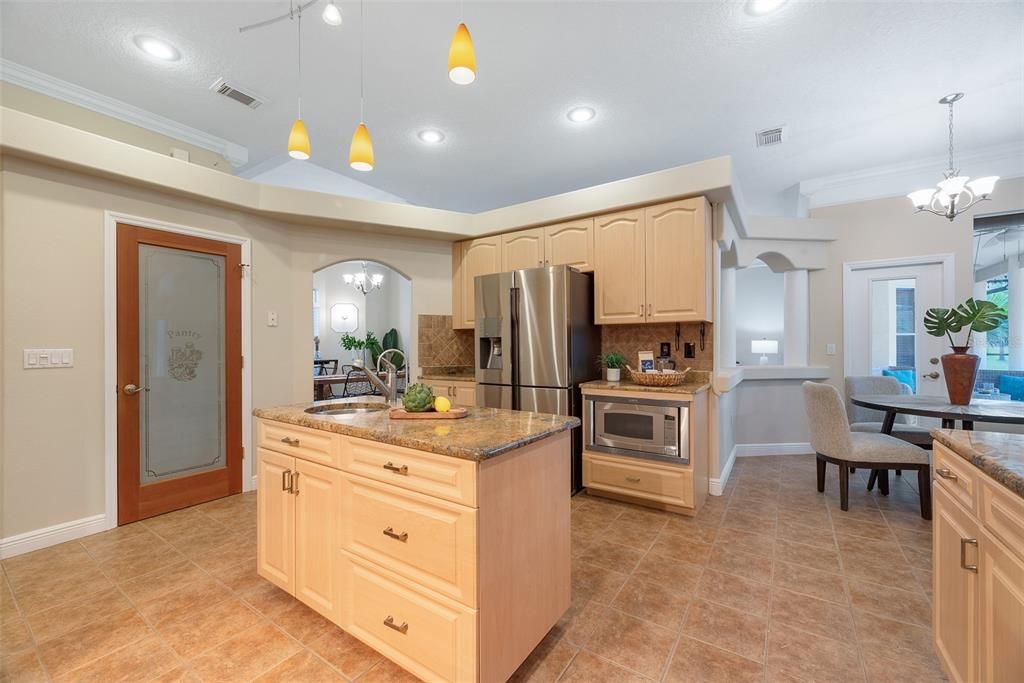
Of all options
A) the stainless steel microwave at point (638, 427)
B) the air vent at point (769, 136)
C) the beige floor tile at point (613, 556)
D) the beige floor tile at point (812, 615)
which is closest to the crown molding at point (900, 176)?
the air vent at point (769, 136)

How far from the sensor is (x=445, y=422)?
68.4 inches

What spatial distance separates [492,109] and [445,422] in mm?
2702

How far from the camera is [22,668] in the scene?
5.23 feet

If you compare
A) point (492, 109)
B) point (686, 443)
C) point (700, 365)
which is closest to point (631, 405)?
point (686, 443)

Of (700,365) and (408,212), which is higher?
(408,212)

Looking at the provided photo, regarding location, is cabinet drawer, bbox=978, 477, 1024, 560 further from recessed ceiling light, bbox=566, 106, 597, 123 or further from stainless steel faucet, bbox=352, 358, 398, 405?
recessed ceiling light, bbox=566, 106, 597, 123

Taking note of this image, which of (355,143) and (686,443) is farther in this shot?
(686,443)

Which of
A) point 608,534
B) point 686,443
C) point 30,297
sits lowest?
point 608,534

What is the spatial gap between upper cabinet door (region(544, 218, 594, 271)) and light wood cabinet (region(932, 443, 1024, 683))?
100 inches

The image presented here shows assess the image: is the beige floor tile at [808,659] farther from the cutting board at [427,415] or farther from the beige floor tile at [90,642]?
the beige floor tile at [90,642]

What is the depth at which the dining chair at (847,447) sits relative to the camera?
2895mm

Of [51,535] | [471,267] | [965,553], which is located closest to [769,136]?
[471,267]

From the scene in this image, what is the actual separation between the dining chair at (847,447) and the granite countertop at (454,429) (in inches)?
95.0

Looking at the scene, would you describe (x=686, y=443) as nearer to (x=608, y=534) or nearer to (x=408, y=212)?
(x=608, y=534)
